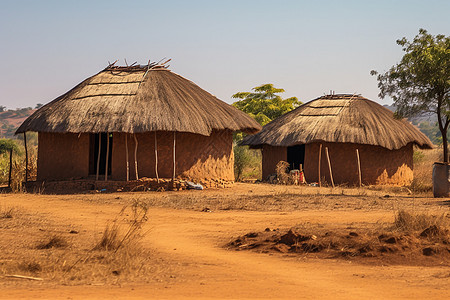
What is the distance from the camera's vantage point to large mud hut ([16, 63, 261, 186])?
14633 mm

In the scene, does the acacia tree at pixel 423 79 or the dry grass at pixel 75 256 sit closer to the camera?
the dry grass at pixel 75 256

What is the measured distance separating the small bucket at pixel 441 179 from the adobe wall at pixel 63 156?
8.55 m

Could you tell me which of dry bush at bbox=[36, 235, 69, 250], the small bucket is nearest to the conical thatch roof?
the small bucket

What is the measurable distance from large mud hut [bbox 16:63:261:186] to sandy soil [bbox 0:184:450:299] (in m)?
2.72

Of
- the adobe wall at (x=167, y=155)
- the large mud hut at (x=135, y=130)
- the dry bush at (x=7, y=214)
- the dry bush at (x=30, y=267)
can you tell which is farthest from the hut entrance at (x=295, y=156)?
the dry bush at (x=30, y=267)

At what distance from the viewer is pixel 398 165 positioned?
64.3 ft

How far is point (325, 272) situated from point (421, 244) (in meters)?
1.69

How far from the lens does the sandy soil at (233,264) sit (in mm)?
5062

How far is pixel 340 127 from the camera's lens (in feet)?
61.2

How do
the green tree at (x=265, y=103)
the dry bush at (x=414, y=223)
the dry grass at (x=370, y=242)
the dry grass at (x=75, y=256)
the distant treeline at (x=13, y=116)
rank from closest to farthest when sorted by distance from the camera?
the dry grass at (x=75, y=256) → the dry grass at (x=370, y=242) → the dry bush at (x=414, y=223) → the green tree at (x=265, y=103) → the distant treeline at (x=13, y=116)

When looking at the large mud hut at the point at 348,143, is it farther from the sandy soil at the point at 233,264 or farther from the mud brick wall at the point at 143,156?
the sandy soil at the point at 233,264

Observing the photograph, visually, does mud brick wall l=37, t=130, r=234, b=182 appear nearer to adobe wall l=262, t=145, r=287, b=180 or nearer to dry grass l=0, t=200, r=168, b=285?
adobe wall l=262, t=145, r=287, b=180

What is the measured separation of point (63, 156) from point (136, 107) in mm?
2410

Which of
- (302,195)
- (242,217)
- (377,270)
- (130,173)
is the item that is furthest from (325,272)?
(130,173)
